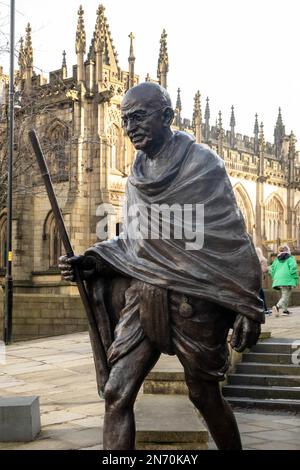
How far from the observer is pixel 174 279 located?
3.58 m

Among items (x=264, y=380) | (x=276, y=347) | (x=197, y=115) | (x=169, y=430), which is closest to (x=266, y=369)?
(x=264, y=380)

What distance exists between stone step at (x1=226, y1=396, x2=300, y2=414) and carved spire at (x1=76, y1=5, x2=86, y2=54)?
33.7m

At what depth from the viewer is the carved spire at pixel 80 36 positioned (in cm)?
3853

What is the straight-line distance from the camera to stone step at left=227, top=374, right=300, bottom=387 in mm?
8297

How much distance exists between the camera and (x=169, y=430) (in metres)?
5.07

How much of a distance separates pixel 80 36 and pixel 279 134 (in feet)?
116

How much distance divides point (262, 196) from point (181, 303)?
2179 inches

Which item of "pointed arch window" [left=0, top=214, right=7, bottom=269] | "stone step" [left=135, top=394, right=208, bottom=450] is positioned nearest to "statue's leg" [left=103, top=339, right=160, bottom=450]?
"stone step" [left=135, top=394, right=208, bottom=450]

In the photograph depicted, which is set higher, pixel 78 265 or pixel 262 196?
pixel 262 196
